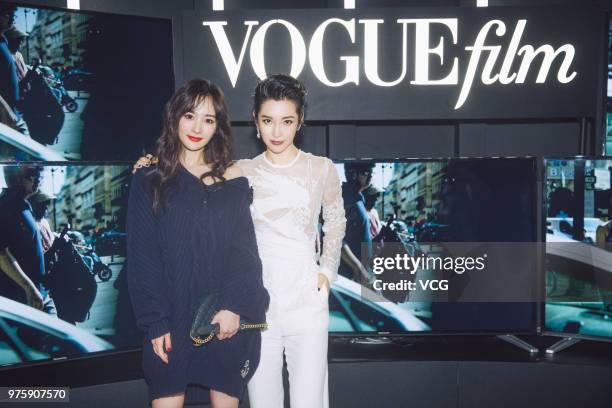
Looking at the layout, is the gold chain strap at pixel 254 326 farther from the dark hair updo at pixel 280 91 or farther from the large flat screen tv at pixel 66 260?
the large flat screen tv at pixel 66 260

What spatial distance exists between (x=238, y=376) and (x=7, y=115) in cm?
183

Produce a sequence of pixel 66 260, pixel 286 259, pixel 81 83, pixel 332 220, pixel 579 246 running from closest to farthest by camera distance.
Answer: pixel 286 259 → pixel 332 220 → pixel 66 260 → pixel 579 246 → pixel 81 83

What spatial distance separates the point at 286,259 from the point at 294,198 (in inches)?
9.4

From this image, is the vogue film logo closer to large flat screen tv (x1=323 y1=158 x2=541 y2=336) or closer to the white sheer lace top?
large flat screen tv (x1=323 y1=158 x2=541 y2=336)

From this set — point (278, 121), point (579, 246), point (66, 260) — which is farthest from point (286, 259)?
point (579, 246)

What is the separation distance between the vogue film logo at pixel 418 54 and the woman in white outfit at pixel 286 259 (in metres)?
0.86

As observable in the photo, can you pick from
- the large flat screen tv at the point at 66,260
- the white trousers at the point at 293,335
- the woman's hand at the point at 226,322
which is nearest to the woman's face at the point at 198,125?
the white trousers at the point at 293,335

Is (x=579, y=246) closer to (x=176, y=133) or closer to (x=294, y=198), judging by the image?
(x=294, y=198)

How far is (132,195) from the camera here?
1571 millimetres

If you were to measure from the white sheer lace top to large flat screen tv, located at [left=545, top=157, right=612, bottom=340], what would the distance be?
1.24 m

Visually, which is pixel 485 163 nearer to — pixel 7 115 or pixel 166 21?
pixel 166 21

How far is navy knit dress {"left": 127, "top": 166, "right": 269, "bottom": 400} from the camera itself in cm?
153

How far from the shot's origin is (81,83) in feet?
8.27

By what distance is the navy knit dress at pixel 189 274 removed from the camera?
5.02ft
